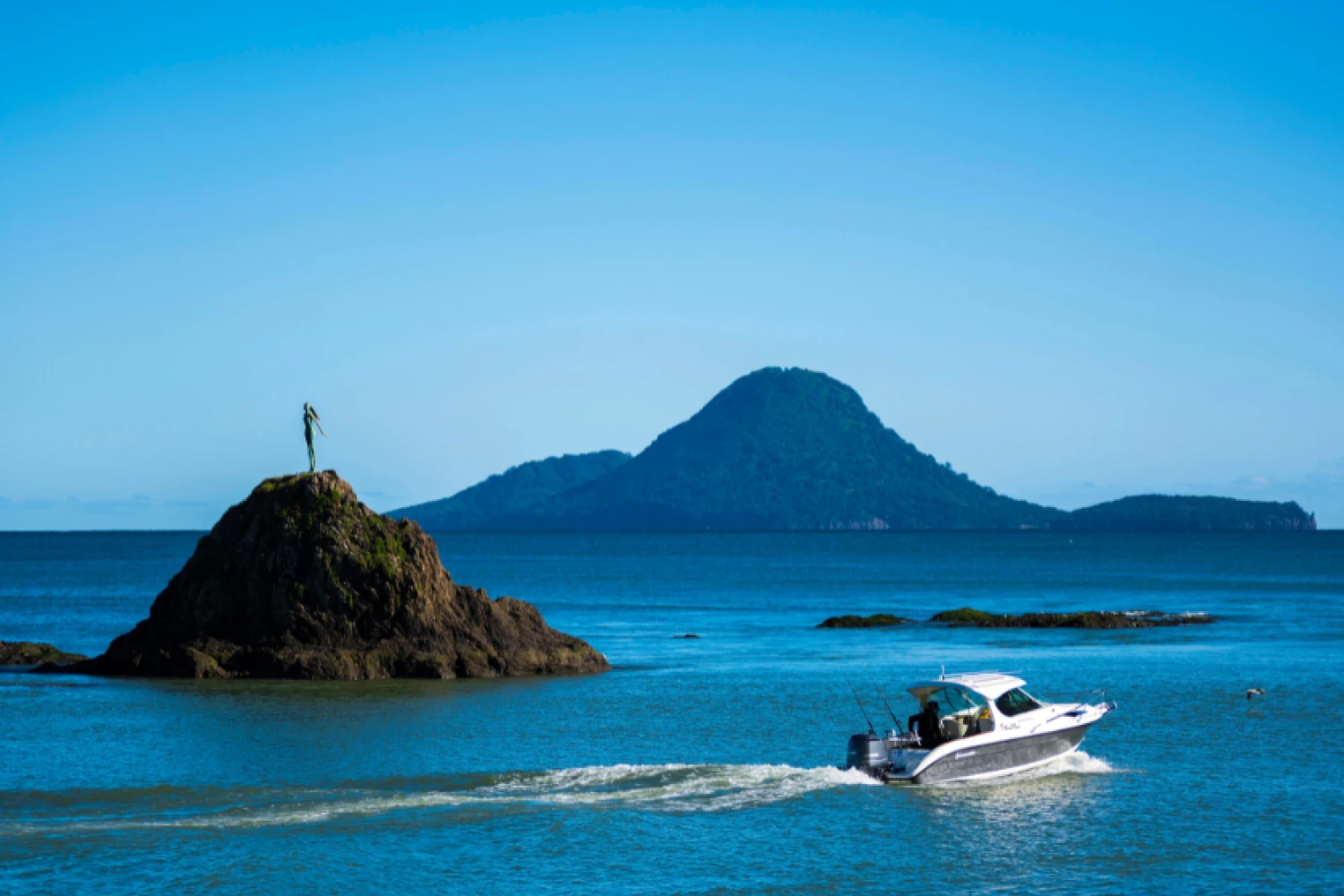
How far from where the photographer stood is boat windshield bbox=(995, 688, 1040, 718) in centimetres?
3534

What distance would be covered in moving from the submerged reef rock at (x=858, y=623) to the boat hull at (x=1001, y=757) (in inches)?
1695

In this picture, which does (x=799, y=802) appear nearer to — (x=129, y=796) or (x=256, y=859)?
(x=256, y=859)

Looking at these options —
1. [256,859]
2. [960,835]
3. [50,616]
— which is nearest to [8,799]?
[256,859]

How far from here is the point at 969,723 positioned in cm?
3466

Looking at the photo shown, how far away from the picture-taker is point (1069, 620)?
266ft

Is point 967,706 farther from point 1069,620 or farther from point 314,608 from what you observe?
point 1069,620

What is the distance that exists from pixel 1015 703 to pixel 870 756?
4.52m

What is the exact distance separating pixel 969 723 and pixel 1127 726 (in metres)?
9.81

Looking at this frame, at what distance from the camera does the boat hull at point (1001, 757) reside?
1320 inches

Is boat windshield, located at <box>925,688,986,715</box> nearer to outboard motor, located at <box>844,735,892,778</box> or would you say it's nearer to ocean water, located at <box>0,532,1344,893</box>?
ocean water, located at <box>0,532,1344,893</box>

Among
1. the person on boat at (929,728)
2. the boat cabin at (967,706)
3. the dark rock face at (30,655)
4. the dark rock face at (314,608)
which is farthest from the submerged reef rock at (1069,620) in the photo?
the dark rock face at (30,655)

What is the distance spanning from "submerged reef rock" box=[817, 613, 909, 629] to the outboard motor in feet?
150

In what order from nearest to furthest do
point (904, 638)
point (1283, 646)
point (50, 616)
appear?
point (1283, 646) → point (904, 638) → point (50, 616)

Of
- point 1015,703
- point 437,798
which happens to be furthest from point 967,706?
point 437,798
